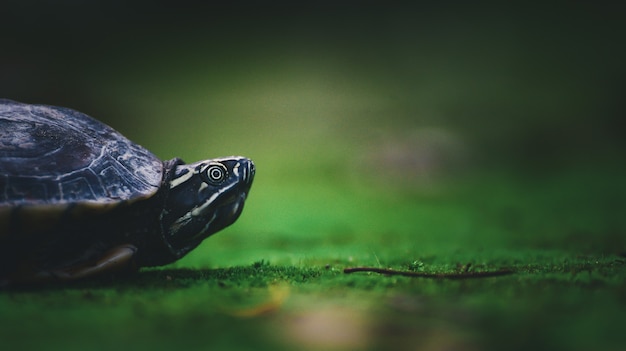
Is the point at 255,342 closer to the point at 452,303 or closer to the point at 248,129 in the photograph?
the point at 452,303

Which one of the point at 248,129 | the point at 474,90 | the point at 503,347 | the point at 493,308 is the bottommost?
the point at 503,347

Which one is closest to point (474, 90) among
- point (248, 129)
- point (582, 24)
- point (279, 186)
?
point (582, 24)

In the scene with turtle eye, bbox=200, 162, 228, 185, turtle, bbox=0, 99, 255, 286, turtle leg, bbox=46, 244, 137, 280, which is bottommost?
turtle leg, bbox=46, 244, 137, 280

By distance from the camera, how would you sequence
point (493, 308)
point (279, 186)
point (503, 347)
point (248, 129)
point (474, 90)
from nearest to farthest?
point (503, 347), point (493, 308), point (279, 186), point (248, 129), point (474, 90)

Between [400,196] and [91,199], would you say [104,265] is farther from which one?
[400,196]

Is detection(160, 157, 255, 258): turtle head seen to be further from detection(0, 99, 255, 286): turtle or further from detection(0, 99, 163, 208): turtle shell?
detection(0, 99, 163, 208): turtle shell

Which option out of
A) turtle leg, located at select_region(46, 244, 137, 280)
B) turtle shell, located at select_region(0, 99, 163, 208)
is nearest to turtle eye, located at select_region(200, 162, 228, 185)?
turtle shell, located at select_region(0, 99, 163, 208)

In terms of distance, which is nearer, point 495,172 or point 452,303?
point 452,303

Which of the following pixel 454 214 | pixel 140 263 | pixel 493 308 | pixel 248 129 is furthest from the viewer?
pixel 248 129

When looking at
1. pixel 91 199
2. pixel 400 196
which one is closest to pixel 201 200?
pixel 91 199
